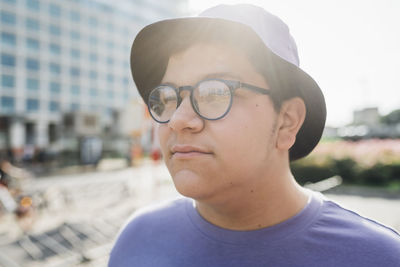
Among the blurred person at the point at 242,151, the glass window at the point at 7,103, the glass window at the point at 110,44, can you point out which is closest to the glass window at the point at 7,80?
the glass window at the point at 7,103

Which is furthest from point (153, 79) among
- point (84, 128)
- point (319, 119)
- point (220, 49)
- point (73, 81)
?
point (73, 81)

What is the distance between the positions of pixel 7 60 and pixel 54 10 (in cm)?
1166

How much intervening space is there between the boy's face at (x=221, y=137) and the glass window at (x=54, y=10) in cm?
5519

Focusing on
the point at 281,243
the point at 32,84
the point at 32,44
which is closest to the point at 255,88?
the point at 281,243

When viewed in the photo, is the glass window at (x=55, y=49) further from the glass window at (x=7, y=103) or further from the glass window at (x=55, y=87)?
the glass window at (x=7, y=103)

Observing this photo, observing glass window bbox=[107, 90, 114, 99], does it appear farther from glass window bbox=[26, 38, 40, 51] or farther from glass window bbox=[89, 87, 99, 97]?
glass window bbox=[26, 38, 40, 51]

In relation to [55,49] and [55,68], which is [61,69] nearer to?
[55,68]

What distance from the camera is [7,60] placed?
139 feet

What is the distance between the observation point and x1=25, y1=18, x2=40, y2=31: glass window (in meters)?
44.6

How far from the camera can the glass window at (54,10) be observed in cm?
4738

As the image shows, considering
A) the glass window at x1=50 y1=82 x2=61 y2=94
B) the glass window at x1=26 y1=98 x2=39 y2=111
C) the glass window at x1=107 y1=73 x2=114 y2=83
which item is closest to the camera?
the glass window at x1=26 y1=98 x2=39 y2=111

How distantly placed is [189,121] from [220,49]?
0.33 m

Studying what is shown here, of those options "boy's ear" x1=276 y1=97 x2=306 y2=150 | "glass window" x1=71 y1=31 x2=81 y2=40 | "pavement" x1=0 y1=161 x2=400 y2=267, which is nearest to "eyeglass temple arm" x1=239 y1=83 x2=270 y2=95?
"boy's ear" x1=276 y1=97 x2=306 y2=150

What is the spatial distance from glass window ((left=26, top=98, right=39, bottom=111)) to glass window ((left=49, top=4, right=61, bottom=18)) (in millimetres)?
14407
